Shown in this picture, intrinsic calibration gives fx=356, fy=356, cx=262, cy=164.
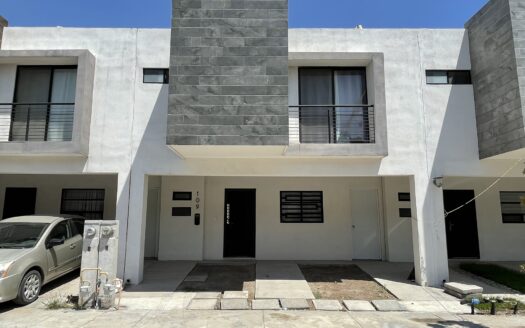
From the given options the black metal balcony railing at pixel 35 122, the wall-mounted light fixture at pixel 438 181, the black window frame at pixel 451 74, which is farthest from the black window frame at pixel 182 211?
the black window frame at pixel 451 74

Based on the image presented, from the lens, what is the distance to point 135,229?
848cm

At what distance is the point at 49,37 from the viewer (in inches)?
362

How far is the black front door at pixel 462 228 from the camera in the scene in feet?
38.0

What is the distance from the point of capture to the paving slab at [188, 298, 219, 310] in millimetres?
6754

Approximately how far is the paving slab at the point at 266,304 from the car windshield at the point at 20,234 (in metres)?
4.61

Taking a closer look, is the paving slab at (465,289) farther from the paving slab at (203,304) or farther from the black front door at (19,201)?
the black front door at (19,201)

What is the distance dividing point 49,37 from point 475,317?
37.5 ft

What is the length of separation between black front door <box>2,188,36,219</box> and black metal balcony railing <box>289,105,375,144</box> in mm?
9190

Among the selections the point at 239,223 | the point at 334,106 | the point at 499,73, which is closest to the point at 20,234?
the point at 239,223

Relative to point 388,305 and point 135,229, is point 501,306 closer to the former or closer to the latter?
point 388,305

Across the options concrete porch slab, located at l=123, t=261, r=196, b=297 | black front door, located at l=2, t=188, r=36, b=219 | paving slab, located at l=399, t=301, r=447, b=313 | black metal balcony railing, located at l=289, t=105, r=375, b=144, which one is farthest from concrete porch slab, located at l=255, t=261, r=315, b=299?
black front door, located at l=2, t=188, r=36, b=219

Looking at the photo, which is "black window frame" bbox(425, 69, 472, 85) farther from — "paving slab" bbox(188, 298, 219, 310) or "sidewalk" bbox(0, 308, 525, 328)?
"paving slab" bbox(188, 298, 219, 310)

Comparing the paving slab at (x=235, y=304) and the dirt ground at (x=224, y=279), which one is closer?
the paving slab at (x=235, y=304)

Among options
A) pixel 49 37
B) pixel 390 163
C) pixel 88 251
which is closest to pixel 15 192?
pixel 49 37
